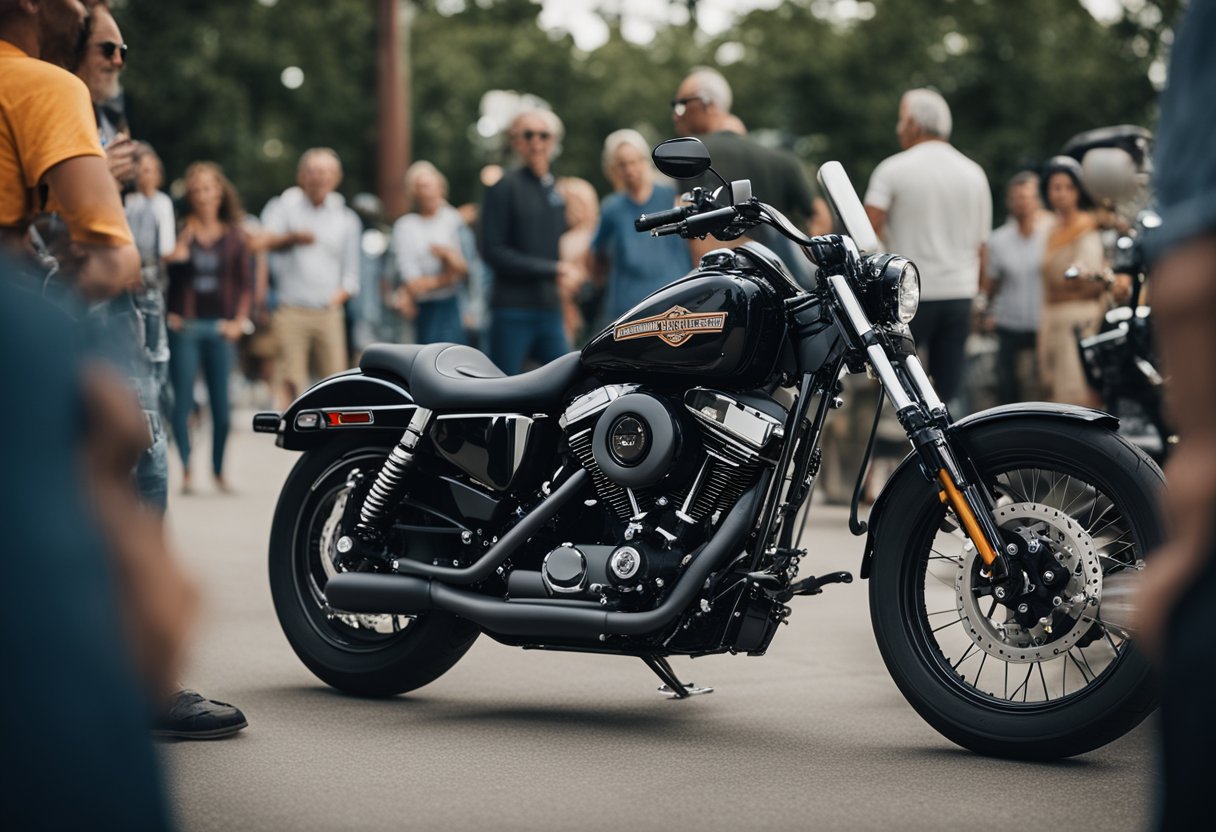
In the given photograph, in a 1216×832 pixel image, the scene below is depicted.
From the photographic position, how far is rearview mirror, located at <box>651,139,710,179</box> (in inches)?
171

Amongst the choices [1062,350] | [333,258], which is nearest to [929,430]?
[1062,350]

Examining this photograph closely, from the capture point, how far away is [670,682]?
491 centimetres

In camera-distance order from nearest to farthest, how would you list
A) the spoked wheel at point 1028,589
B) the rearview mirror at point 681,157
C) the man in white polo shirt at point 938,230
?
the spoked wheel at point 1028,589 → the rearview mirror at point 681,157 → the man in white polo shirt at point 938,230

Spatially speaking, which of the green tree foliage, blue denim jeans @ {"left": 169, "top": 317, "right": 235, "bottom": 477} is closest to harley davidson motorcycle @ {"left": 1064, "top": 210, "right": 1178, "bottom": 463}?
blue denim jeans @ {"left": 169, "top": 317, "right": 235, "bottom": 477}

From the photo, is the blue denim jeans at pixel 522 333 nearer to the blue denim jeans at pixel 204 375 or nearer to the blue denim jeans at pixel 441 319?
the blue denim jeans at pixel 204 375

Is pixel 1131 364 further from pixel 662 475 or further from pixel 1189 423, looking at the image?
pixel 1189 423

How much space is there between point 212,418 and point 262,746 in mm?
6782

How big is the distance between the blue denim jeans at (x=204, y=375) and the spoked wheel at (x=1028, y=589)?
278 inches

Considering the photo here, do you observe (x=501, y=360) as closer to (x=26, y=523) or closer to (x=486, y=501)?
(x=486, y=501)

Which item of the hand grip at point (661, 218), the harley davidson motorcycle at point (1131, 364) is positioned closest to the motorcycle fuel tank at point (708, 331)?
the hand grip at point (661, 218)

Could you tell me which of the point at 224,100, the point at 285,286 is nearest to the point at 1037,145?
the point at 224,100

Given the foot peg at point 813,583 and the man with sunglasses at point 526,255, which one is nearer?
the foot peg at point 813,583

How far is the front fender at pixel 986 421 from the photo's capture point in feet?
13.9

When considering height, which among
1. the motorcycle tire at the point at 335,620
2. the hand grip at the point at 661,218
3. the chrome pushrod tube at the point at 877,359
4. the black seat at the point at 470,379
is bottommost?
the motorcycle tire at the point at 335,620
